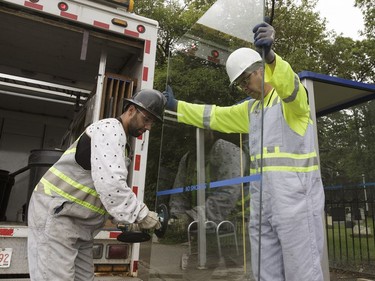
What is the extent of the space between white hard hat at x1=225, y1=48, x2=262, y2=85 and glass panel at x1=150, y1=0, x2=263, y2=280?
5cm

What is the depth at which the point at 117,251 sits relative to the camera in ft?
9.43

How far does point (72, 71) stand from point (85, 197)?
2993 millimetres

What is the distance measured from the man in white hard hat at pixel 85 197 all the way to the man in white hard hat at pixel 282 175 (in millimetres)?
557

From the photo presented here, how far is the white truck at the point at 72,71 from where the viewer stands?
113 inches

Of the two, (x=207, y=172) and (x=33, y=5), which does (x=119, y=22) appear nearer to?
(x=33, y=5)

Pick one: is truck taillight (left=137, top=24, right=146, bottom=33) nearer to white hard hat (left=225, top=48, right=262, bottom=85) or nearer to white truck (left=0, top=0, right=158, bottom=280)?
white truck (left=0, top=0, right=158, bottom=280)

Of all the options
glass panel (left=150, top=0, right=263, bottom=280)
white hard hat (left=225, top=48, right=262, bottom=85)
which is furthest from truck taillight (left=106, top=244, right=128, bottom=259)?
white hard hat (left=225, top=48, right=262, bottom=85)

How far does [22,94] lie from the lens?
16.6 ft

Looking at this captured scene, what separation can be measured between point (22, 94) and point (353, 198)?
4683 millimetres

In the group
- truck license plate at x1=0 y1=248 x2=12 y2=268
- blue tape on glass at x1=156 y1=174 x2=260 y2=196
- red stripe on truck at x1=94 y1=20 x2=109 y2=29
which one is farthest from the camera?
red stripe on truck at x1=94 y1=20 x2=109 y2=29

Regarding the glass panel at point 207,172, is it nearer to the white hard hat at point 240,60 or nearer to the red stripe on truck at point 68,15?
the white hard hat at point 240,60

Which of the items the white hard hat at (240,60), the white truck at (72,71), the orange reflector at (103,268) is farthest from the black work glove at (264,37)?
the orange reflector at (103,268)

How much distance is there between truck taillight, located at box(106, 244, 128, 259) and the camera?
2.86m

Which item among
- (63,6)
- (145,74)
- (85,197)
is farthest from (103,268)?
(63,6)
